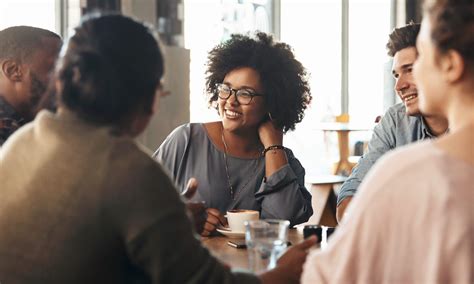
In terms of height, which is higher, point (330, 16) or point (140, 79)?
point (330, 16)

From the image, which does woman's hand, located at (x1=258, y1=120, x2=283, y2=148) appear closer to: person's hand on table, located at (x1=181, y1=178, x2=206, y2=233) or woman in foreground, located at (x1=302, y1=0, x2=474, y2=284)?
person's hand on table, located at (x1=181, y1=178, x2=206, y2=233)

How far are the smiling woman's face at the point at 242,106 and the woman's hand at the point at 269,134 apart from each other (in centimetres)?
3

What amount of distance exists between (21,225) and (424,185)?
668 mm

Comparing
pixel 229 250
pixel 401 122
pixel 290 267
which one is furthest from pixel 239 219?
pixel 401 122

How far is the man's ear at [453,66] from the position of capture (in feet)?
3.73

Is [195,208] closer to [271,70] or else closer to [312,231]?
[312,231]

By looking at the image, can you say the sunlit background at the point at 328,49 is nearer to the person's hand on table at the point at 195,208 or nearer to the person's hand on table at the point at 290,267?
the person's hand on table at the point at 195,208

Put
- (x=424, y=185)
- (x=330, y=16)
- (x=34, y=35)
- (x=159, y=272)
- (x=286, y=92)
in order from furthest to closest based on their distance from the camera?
(x=330, y=16), (x=286, y=92), (x=34, y=35), (x=159, y=272), (x=424, y=185)

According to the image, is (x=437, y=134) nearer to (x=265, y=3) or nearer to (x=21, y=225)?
(x=21, y=225)

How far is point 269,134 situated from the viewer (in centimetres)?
266

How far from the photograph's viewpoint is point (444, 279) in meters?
1.05

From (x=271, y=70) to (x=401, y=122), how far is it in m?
0.55

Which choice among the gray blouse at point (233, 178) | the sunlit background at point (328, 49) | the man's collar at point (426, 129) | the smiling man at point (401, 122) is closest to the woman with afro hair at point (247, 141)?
the gray blouse at point (233, 178)

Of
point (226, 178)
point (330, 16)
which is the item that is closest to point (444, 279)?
point (226, 178)
